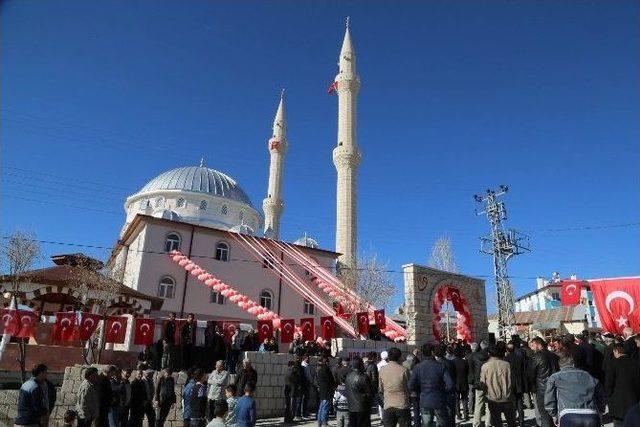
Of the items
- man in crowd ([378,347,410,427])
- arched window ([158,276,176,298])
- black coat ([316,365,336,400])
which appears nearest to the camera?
man in crowd ([378,347,410,427])

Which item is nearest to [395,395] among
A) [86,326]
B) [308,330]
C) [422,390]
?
[422,390]

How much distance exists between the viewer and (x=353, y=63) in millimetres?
39094

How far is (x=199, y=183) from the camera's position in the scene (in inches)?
1442

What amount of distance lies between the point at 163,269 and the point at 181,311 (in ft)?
7.59

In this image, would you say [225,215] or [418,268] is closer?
[418,268]

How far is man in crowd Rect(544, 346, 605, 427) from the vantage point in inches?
183

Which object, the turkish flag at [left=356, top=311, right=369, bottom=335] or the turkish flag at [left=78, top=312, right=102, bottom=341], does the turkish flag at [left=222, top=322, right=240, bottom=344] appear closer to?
the turkish flag at [left=78, top=312, right=102, bottom=341]

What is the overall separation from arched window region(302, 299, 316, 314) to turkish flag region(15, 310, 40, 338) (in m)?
17.0

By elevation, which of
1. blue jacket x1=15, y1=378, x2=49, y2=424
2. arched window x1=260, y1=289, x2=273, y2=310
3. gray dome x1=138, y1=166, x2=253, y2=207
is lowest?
blue jacket x1=15, y1=378, x2=49, y2=424

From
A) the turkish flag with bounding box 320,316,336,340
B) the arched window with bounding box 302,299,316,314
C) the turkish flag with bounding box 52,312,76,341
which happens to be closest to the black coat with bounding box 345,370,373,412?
the turkish flag with bounding box 320,316,336,340

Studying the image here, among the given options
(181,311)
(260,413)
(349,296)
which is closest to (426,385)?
(260,413)

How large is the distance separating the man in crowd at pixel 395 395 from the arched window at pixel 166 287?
2012 centimetres

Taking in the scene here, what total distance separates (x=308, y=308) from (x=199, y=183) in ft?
46.2

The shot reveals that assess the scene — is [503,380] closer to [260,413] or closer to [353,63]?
[260,413]
